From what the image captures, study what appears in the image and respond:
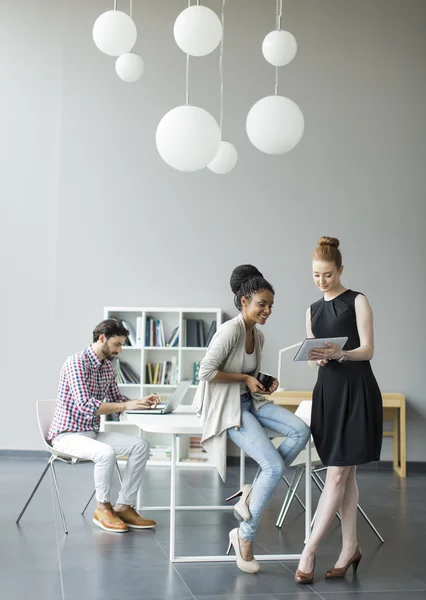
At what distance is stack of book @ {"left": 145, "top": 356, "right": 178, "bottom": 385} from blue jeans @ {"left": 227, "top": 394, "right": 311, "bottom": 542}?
3.53m

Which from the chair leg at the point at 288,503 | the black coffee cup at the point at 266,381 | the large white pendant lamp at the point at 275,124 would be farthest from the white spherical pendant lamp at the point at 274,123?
the chair leg at the point at 288,503

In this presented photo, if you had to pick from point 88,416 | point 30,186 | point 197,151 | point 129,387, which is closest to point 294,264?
point 129,387

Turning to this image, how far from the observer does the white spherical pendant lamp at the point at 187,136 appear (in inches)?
135

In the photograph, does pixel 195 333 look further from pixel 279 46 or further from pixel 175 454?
pixel 279 46

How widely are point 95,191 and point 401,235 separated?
3202 millimetres

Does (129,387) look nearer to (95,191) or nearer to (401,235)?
(95,191)

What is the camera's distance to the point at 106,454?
4.71 m

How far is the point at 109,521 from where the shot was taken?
4.73 meters

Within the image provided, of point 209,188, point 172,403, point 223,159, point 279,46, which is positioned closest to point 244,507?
point 172,403

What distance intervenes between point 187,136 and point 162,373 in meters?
4.48

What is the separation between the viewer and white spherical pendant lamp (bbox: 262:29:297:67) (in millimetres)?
4434

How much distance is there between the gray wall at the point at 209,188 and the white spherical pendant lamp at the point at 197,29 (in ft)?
13.9

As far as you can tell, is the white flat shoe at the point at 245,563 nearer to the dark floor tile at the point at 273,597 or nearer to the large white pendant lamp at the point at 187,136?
the dark floor tile at the point at 273,597

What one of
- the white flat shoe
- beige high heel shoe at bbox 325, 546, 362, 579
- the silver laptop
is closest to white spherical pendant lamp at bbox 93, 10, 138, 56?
the silver laptop
